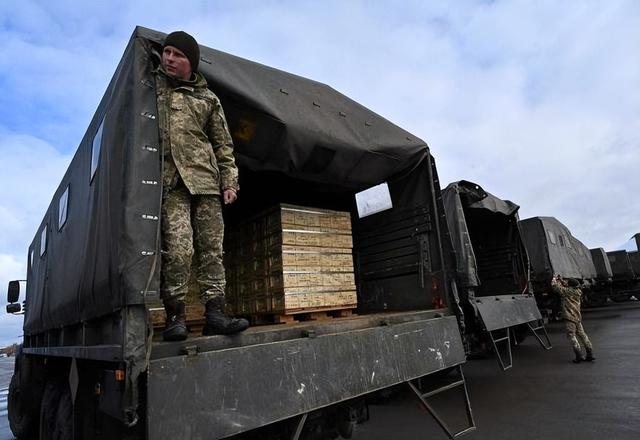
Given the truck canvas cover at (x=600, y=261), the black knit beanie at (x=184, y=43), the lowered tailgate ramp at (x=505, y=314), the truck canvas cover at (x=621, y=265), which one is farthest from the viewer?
the truck canvas cover at (x=621, y=265)

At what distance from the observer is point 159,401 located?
2.00 m

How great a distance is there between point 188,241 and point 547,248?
12.5m

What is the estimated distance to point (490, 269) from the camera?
9.34m

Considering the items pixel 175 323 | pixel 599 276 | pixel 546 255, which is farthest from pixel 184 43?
pixel 599 276

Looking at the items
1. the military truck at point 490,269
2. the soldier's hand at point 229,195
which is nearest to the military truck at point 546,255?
the military truck at point 490,269

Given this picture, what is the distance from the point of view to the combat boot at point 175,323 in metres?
2.29

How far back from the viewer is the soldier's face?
2.63 m

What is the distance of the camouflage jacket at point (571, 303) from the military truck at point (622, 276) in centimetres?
1916

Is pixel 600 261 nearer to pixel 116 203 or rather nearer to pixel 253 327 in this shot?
pixel 253 327

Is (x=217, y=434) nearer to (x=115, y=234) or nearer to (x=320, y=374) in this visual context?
(x=320, y=374)

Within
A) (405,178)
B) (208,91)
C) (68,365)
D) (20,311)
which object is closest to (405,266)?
(405,178)

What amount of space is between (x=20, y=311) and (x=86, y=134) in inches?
239

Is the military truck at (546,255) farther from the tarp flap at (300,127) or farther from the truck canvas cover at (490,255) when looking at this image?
the tarp flap at (300,127)

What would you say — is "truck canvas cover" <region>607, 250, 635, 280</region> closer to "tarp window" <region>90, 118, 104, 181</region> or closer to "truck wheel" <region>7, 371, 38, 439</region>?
"truck wheel" <region>7, 371, 38, 439</region>
